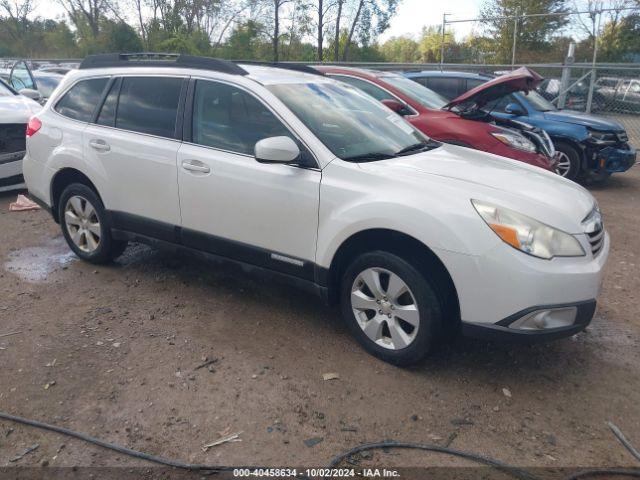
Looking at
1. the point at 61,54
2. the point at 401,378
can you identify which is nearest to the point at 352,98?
the point at 401,378

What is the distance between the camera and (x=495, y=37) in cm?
2728

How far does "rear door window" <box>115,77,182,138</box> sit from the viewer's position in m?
4.47

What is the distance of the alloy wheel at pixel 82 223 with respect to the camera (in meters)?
5.12

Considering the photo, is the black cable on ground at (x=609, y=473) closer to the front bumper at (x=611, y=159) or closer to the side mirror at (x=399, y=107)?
the side mirror at (x=399, y=107)

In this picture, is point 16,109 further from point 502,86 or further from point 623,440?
point 623,440

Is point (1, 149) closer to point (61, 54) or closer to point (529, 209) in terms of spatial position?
point (529, 209)

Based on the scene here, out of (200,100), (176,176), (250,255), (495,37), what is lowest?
(250,255)

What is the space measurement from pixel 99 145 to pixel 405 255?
2843mm

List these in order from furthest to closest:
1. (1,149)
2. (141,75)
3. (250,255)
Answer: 1. (1,149)
2. (141,75)
3. (250,255)

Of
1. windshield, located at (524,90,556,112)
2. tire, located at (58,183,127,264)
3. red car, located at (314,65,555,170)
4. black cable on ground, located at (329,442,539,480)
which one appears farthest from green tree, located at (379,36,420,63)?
black cable on ground, located at (329,442,539,480)

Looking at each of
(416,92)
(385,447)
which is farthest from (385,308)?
(416,92)

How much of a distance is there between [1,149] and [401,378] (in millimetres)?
6510

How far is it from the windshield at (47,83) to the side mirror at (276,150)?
13.1 metres

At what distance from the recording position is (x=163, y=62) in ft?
15.4
